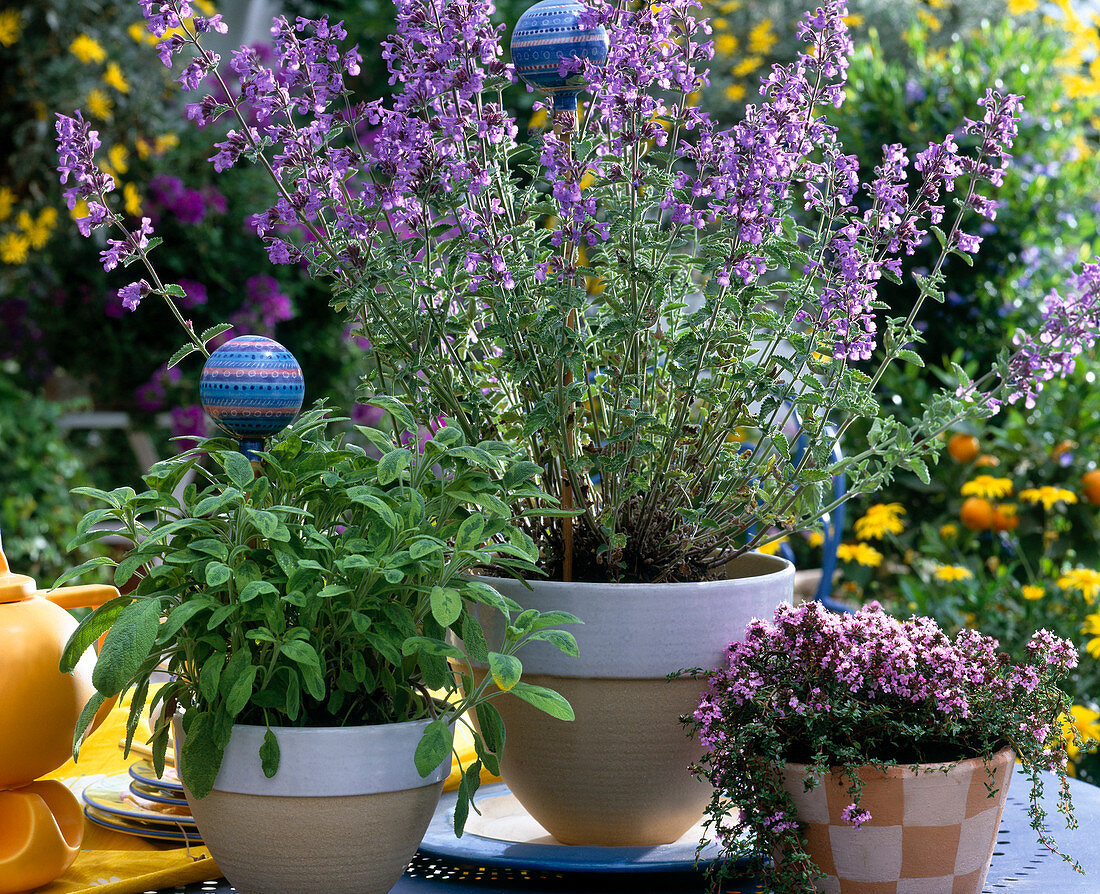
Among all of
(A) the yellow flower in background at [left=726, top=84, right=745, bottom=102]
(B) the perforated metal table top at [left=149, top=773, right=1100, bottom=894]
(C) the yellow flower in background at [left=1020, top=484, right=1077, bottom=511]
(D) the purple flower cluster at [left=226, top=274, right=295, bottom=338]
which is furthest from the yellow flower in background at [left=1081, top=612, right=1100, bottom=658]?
(A) the yellow flower in background at [left=726, top=84, right=745, bottom=102]

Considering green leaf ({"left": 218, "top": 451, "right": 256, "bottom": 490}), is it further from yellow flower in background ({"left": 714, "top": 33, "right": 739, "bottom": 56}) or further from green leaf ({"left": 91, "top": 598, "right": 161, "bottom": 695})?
yellow flower in background ({"left": 714, "top": 33, "right": 739, "bottom": 56})

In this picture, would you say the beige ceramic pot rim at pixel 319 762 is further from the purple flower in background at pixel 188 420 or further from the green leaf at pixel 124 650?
the purple flower in background at pixel 188 420

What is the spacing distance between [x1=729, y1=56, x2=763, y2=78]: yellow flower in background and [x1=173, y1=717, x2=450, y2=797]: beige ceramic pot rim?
401cm

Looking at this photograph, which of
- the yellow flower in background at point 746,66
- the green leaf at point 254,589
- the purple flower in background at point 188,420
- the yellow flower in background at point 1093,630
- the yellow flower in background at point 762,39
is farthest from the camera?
the yellow flower in background at point 762,39

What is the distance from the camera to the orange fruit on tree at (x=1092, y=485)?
2453 mm

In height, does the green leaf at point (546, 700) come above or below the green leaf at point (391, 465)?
below

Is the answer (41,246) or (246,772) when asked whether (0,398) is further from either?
(246,772)

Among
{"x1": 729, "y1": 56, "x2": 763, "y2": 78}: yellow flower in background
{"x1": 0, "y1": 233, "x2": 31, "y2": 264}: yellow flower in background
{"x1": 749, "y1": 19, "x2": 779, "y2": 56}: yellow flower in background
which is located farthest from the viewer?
{"x1": 749, "y1": 19, "x2": 779, "y2": 56}: yellow flower in background

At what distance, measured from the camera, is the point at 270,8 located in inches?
214

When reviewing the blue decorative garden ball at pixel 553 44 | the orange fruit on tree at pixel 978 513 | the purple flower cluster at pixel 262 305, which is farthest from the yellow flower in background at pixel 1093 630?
the purple flower cluster at pixel 262 305

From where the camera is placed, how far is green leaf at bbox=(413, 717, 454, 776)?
68 centimetres

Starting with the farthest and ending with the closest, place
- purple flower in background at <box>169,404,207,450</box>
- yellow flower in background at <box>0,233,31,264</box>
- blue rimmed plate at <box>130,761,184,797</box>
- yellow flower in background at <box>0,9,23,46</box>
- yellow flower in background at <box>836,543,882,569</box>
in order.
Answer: purple flower in background at <box>169,404,207,450</box> < yellow flower in background at <box>0,233,31,264</box> < yellow flower in background at <box>0,9,23,46</box> < yellow flower in background at <box>836,543,882,569</box> < blue rimmed plate at <box>130,761,184,797</box>

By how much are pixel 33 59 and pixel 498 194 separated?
3.06m

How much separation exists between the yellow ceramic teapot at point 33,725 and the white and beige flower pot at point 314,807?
13 cm
